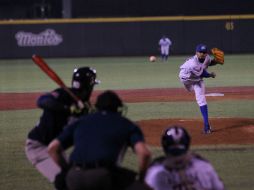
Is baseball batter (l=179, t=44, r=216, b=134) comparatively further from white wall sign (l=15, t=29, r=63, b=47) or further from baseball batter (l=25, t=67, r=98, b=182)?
white wall sign (l=15, t=29, r=63, b=47)

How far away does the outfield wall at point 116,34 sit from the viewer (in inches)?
1587

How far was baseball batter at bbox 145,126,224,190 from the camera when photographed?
4.69m

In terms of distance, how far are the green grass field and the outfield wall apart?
186 cm

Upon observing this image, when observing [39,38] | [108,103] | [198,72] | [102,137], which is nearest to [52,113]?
[108,103]

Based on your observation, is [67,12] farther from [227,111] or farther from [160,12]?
[227,111]

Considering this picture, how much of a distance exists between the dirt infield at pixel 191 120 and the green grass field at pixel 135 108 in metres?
0.68

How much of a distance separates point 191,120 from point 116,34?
27182 millimetres

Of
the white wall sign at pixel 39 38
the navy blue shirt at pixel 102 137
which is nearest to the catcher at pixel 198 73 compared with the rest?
the navy blue shirt at pixel 102 137

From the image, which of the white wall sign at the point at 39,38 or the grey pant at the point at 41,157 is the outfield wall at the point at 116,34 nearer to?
the white wall sign at the point at 39,38

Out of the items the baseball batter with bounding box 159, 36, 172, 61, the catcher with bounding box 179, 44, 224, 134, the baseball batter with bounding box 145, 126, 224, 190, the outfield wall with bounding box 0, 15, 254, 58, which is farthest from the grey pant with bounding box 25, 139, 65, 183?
the outfield wall with bounding box 0, 15, 254, 58

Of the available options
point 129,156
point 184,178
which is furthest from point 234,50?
point 184,178

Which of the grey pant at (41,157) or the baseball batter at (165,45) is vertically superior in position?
the grey pant at (41,157)

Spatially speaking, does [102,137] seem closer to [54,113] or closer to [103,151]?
[103,151]

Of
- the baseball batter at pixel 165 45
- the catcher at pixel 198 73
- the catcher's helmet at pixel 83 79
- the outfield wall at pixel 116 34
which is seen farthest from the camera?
the outfield wall at pixel 116 34
